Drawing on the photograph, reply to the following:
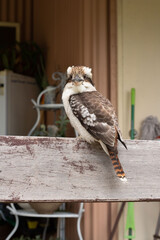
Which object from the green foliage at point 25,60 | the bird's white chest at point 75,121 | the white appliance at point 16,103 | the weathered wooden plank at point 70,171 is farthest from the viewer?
the green foliage at point 25,60

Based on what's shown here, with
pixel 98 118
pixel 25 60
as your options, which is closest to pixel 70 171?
pixel 98 118

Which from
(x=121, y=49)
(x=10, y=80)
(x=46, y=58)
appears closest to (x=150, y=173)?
(x=121, y=49)

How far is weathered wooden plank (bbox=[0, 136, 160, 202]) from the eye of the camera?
3.02 ft

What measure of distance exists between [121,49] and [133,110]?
422 mm

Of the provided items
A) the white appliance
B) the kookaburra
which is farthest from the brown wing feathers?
the white appliance

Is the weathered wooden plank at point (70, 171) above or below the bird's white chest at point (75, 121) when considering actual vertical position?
below

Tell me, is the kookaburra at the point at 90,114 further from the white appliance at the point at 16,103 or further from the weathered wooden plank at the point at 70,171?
the white appliance at the point at 16,103

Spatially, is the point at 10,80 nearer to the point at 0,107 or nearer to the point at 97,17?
the point at 0,107

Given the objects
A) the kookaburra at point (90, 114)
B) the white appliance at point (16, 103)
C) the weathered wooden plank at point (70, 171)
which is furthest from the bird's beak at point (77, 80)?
the white appliance at point (16, 103)

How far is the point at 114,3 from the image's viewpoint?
10.2ft

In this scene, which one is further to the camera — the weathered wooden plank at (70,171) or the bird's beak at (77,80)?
the bird's beak at (77,80)

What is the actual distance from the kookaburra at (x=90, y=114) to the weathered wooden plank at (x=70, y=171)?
0.03 metres

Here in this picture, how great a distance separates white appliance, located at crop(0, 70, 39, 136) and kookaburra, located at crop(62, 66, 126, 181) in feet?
9.38

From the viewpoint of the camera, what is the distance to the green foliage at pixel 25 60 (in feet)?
14.1
